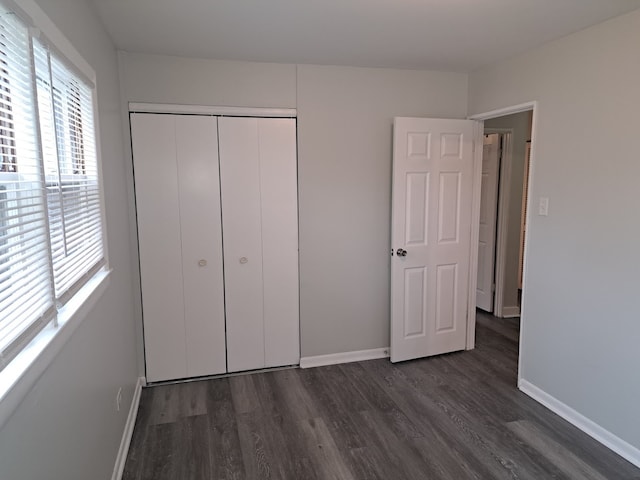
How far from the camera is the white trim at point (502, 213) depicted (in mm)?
4285

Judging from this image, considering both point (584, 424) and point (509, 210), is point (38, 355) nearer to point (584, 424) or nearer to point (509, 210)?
point (584, 424)

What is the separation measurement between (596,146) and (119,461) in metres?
3.15

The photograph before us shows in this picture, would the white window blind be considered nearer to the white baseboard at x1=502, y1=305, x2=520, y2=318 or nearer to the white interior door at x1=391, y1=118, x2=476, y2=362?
the white interior door at x1=391, y1=118, x2=476, y2=362

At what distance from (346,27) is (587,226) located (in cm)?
185

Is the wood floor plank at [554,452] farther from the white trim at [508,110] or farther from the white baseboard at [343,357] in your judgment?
the white trim at [508,110]

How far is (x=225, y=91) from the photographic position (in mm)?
2992

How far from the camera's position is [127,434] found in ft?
7.77

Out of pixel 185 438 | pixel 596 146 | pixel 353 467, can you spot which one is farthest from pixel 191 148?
pixel 596 146

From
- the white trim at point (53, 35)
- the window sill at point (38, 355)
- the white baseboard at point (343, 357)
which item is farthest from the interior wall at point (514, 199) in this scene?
the window sill at point (38, 355)

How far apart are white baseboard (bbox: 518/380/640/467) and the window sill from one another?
2.80 metres

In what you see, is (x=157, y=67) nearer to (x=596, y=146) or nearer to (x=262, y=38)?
(x=262, y=38)

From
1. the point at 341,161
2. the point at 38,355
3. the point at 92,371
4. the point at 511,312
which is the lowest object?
the point at 511,312

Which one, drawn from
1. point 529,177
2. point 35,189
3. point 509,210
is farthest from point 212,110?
point 509,210

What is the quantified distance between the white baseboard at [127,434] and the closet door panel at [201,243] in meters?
0.41
